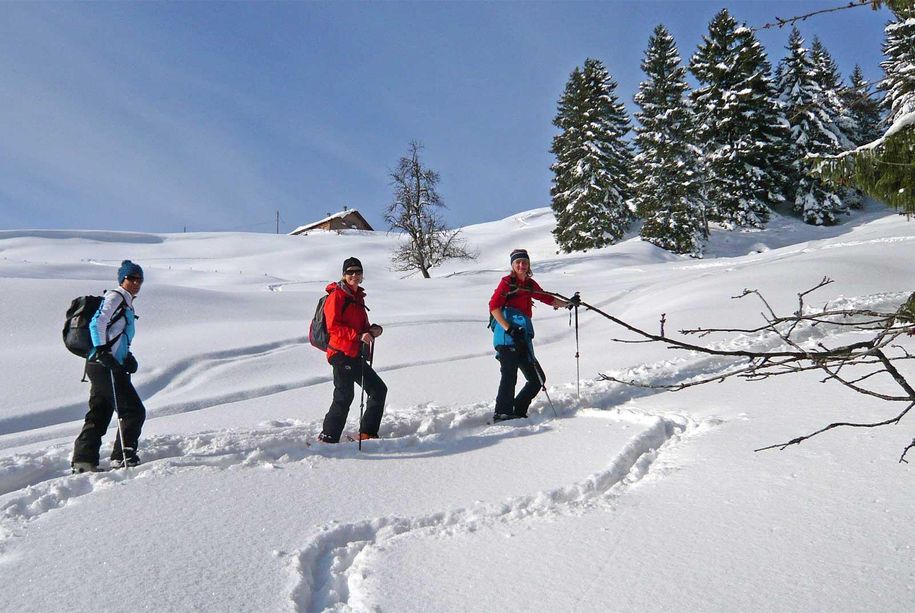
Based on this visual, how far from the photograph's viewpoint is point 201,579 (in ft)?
8.98

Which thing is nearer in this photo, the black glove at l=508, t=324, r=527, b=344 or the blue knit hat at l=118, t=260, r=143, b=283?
the blue knit hat at l=118, t=260, r=143, b=283

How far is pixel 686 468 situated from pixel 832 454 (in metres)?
0.91

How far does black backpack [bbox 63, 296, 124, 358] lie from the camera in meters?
4.65

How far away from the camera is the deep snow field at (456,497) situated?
102 inches

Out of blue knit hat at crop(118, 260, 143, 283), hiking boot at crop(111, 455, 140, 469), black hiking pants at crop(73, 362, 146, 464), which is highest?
blue knit hat at crop(118, 260, 143, 283)

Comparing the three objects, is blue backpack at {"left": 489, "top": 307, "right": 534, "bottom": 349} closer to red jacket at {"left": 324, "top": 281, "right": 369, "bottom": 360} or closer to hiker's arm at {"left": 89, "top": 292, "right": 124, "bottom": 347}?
red jacket at {"left": 324, "top": 281, "right": 369, "bottom": 360}

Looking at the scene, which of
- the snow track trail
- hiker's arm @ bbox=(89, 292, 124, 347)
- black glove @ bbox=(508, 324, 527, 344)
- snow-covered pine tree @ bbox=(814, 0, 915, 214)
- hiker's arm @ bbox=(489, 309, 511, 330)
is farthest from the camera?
black glove @ bbox=(508, 324, 527, 344)

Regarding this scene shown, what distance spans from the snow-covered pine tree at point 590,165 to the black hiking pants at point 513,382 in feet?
96.2

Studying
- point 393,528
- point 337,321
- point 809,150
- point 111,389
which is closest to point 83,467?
point 111,389

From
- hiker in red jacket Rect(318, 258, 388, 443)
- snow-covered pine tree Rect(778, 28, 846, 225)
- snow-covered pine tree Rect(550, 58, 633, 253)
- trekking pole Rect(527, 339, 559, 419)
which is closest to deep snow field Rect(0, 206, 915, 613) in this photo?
trekking pole Rect(527, 339, 559, 419)

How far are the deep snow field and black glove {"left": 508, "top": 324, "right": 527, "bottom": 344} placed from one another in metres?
0.84

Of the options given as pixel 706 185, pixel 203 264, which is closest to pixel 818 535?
pixel 706 185

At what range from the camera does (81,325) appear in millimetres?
4660

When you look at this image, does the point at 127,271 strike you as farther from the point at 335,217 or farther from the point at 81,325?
the point at 335,217
